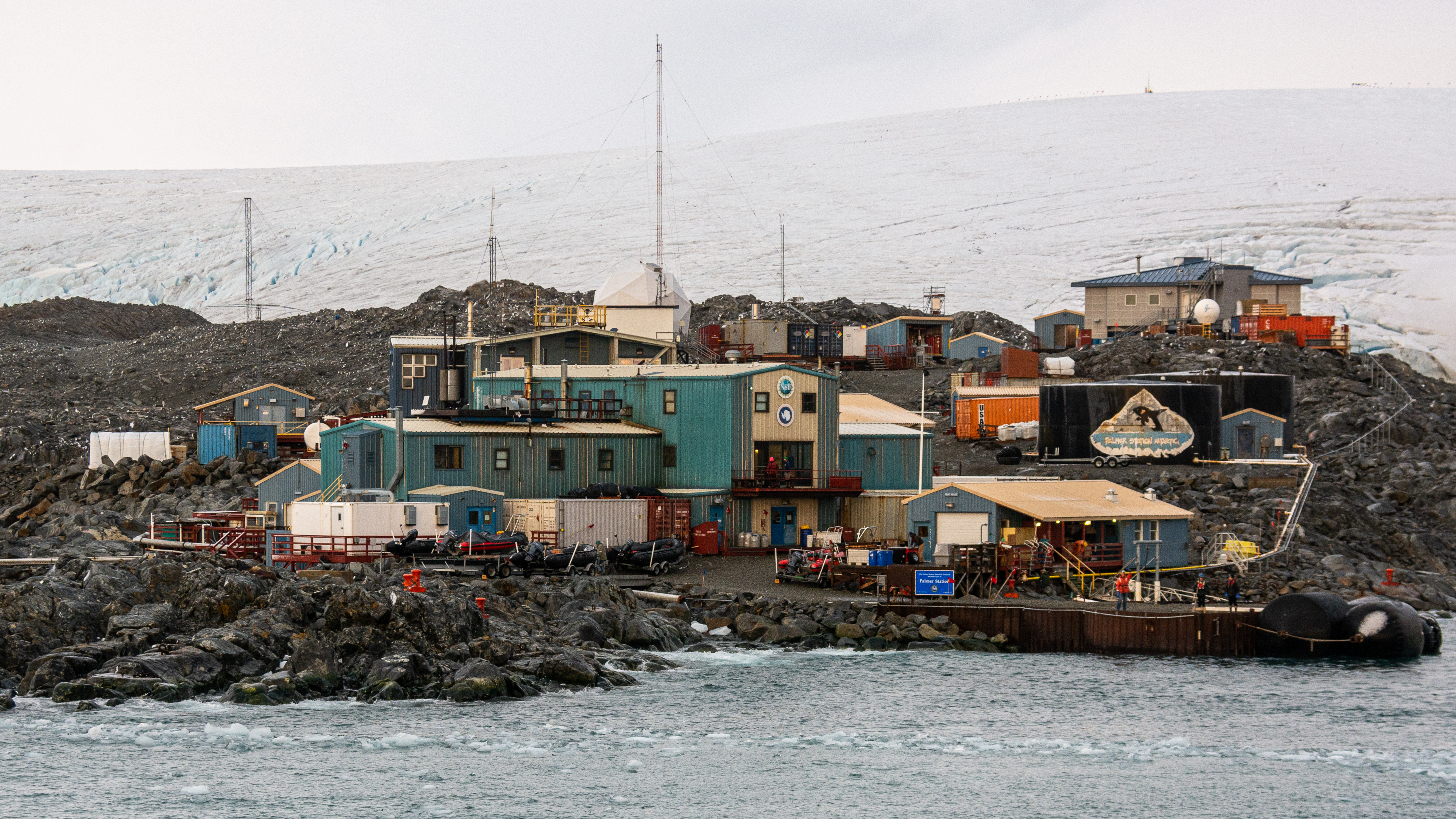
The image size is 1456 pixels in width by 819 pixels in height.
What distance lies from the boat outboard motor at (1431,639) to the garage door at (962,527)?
31.6ft

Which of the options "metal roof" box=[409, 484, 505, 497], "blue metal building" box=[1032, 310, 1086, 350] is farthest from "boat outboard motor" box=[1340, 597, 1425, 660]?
"blue metal building" box=[1032, 310, 1086, 350]

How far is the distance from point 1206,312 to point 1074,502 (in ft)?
98.8

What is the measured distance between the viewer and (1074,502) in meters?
38.4

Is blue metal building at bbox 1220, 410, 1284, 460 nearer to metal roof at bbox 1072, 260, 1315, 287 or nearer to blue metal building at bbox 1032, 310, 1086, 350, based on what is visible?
metal roof at bbox 1072, 260, 1315, 287

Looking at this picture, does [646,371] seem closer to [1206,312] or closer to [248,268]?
[1206,312]

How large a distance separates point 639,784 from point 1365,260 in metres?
79.6

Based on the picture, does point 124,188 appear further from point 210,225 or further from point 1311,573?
point 1311,573

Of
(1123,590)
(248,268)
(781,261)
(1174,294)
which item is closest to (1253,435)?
(1123,590)

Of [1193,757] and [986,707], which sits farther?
[986,707]

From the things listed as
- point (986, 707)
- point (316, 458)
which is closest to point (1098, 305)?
point (316, 458)

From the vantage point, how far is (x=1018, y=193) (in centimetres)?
11206

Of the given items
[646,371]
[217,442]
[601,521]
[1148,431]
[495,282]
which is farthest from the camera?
[495,282]

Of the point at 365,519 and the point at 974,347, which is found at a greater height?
the point at 974,347

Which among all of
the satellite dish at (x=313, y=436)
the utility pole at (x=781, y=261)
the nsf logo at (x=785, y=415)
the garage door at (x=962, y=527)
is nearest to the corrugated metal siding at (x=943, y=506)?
the garage door at (x=962, y=527)
